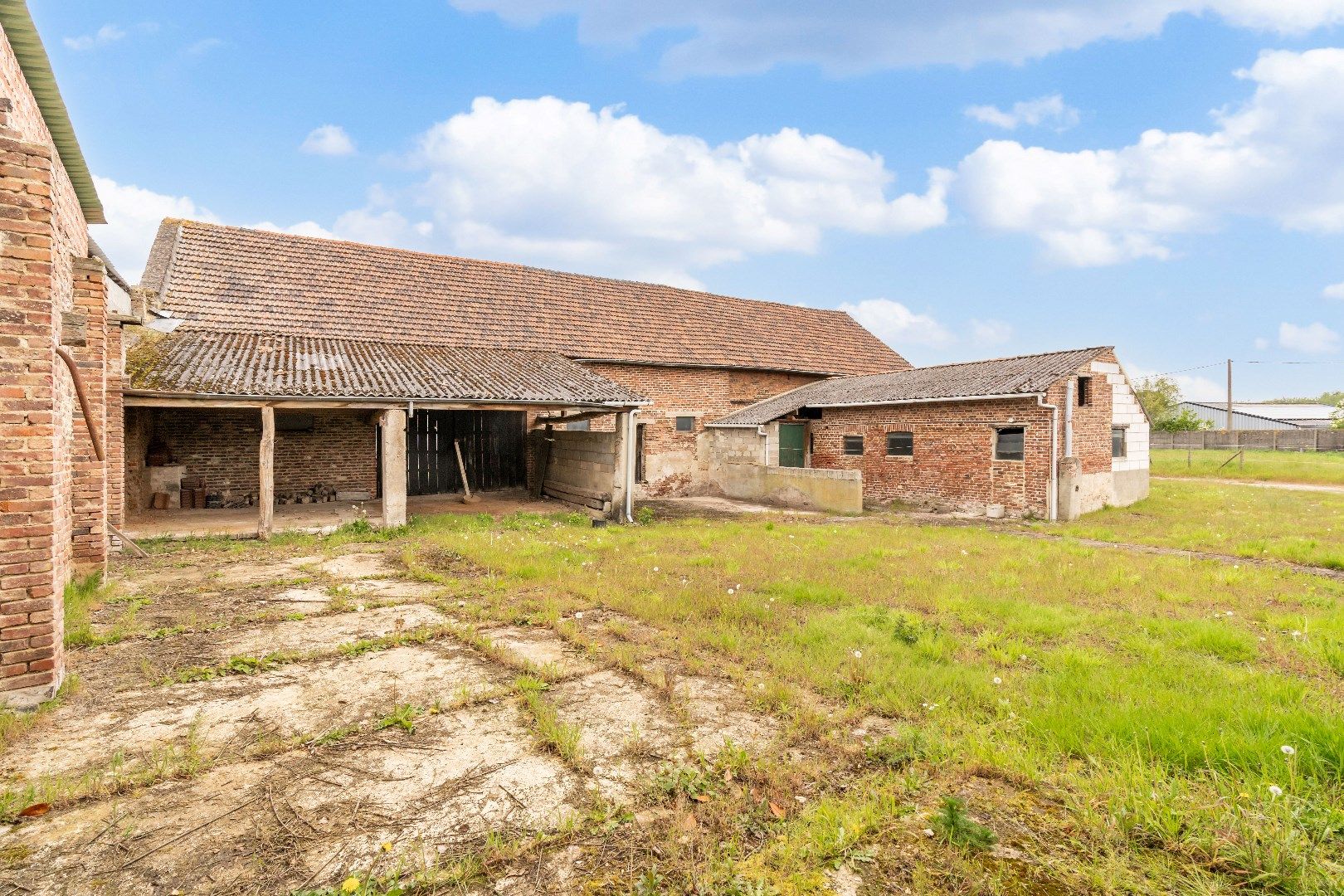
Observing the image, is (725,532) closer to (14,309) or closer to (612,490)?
(612,490)

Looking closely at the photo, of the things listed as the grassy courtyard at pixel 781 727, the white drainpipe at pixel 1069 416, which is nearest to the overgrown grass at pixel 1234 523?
the white drainpipe at pixel 1069 416

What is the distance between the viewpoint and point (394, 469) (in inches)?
456

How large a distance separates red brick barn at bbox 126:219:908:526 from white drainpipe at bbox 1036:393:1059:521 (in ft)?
27.7

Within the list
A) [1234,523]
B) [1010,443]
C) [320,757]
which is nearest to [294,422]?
[320,757]

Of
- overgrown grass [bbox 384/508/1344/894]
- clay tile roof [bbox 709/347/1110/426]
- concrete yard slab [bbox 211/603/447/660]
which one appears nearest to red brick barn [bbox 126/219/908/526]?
clay tile roof [bbox 709/347/1110/426]

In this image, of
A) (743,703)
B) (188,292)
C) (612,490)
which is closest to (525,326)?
(612,490)

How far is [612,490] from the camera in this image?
1338 centimetres

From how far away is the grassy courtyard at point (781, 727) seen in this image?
8.96 ft

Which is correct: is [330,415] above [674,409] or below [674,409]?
below

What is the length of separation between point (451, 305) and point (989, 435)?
13485 millimetres

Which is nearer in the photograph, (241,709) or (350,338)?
(241,709)

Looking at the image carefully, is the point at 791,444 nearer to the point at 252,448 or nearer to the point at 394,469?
the point at 394,469

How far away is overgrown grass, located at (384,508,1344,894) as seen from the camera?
9.29 ft

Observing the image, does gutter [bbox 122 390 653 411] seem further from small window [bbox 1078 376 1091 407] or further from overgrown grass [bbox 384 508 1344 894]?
small window [bbox 1078 376 1091 407]
